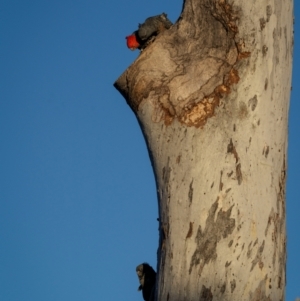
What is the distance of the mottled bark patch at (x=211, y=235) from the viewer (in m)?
2.56

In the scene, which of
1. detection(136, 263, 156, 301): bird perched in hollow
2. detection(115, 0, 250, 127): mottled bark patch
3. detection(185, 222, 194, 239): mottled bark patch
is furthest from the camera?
detection(136, 263, 156, 301): bird perched in hollow

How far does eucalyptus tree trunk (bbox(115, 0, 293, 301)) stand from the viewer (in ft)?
8.40

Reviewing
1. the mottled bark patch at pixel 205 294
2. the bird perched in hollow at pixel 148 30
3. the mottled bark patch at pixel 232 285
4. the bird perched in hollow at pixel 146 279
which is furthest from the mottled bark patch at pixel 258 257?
the bird perched in hollow at pixel 148 30

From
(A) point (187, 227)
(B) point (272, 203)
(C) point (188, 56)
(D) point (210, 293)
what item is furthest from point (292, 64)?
(D) point (210, 293)

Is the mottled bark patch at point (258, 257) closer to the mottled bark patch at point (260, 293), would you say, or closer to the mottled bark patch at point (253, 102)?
the mottled bark patch at point (260, 293)

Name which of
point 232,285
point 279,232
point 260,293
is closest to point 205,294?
point 232,285

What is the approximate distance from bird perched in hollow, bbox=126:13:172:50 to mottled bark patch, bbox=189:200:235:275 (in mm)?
1128

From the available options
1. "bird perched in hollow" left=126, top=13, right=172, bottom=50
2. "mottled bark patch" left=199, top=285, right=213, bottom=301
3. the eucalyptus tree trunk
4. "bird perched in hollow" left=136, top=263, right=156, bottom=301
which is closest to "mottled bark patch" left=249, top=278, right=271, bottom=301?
the eucalyptus tree trunk

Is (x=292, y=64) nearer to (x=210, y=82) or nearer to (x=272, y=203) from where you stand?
(x=210, y=82)

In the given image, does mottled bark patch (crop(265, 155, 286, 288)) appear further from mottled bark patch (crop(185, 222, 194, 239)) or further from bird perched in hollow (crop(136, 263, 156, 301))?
bird perched in hollow (crop(136, 263, 156, 301))

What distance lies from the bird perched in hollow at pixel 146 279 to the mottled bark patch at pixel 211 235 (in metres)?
0.63

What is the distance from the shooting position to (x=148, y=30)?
3176mm

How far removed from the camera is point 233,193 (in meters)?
2.61

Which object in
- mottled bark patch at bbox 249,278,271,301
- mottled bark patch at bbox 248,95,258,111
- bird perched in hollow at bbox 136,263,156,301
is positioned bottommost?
mottled bark patch at bbox 249,278,271,301
